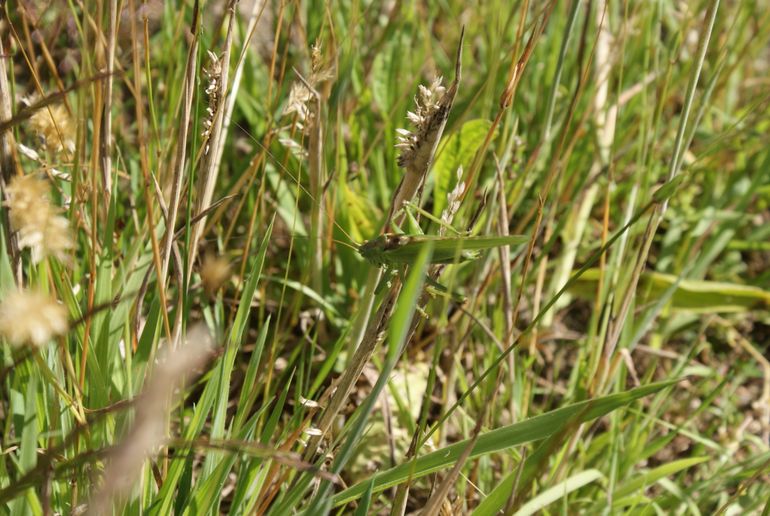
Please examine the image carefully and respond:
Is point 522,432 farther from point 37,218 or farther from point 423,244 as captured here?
point 37,218

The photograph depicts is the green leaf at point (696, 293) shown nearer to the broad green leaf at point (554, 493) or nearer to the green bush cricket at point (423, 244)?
the broad green leaf at point (554, 493)

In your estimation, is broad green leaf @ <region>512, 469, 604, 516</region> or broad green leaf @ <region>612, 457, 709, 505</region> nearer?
broad green leaf @ <region>512, 469, 604, 516</region>

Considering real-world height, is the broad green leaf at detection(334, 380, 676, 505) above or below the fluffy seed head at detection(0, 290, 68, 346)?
below

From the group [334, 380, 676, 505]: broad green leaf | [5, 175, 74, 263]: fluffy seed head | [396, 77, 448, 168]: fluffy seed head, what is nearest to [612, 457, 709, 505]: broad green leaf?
[334, 380, 676, 505]: broad green leaf

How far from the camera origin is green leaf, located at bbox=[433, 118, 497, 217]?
136 centimetres

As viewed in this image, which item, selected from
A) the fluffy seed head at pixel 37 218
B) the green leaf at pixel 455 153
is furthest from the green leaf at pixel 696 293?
the fluffy seed head at pixel 37 218

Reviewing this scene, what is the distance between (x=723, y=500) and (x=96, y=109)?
1190mm

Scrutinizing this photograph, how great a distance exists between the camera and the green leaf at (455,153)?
136 centimetres

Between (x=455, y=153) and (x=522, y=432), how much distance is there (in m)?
0.72

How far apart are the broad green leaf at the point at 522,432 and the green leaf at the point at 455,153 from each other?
0.63 m

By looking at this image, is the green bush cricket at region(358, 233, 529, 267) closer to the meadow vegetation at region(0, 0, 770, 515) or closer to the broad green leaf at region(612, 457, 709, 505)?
the meadow vegetation at region(0, 0, 770, 515)

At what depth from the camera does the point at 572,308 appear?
1.77 m

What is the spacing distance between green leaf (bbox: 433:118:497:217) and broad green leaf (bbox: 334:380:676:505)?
627 mm

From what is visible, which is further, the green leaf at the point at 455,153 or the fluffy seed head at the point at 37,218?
the green leaf at the point at 455,153
